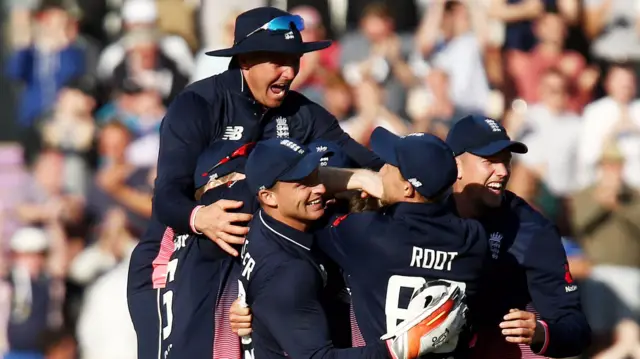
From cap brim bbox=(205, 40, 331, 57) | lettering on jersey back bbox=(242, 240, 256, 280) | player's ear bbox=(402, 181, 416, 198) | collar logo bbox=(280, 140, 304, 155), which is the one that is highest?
cap brim bbox=(205, 40, 331, 57)

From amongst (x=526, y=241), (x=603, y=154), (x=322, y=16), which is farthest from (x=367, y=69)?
(x=526, y=241)

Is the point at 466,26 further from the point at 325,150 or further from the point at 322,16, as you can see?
the point at 325,150

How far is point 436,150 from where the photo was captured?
5.29 meters

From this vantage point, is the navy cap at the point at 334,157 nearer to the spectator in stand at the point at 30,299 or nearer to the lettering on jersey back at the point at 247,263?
the lettering on jersey back at the point at 247,263

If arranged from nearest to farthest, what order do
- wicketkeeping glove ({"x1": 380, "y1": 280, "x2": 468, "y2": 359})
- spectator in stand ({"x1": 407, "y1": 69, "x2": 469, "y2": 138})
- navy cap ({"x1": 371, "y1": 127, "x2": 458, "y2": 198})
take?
wicketkeeping glove ({"x1": 380, "y1": 280, "x2": 468, "y2": 359}), navy cap ({"x1": 371, "y1": 127, "x2": 458, "y2": 198}), spectator in stand ({"x1": 407, "y1": 69, "x2": 469, "y2": 138})

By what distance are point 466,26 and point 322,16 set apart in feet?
3.44

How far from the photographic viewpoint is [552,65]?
33.3ft

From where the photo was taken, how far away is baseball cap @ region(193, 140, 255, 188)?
19.0 feet

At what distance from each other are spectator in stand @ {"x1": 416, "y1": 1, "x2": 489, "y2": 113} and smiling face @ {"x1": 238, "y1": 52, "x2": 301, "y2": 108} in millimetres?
4201

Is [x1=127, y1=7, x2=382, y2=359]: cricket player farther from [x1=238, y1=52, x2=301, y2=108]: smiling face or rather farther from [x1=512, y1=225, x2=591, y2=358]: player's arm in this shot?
[x1=512, y1=225, x2=591, y2=358]: player's arm

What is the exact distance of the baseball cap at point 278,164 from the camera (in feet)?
17.4

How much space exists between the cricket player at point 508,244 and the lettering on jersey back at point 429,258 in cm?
50

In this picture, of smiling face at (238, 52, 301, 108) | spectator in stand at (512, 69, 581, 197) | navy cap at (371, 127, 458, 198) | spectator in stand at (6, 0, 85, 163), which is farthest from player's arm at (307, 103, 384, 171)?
spectator in stand at (6, 0, 85, 163)

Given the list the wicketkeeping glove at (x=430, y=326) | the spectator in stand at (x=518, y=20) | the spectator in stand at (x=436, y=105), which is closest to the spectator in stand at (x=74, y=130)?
the spectator in stand at (x=436, y=105)
